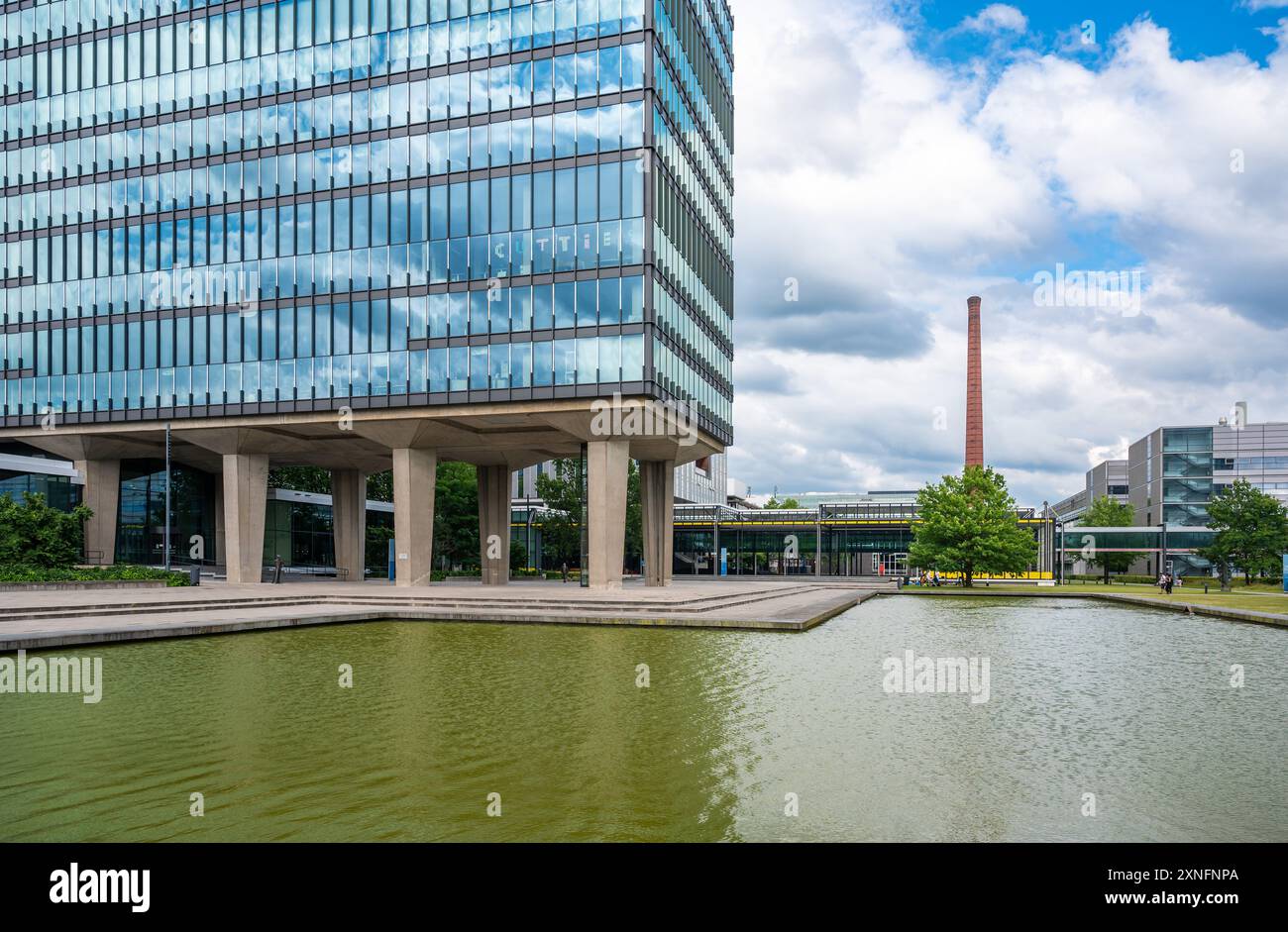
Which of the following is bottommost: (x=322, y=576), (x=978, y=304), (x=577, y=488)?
(x=322, y=576)

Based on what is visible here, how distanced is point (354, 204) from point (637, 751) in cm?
4404

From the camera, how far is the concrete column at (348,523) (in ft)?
215

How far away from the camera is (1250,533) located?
72.9m

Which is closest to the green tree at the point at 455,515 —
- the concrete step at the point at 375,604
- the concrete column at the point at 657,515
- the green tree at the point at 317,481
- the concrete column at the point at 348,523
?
the concrete column at the point at 348,523

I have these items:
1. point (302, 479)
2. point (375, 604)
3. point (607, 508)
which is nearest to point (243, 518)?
point (607, 508)

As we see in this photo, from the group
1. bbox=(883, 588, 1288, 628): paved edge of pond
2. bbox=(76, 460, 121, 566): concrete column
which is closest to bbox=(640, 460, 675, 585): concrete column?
bbox=(883, 588, 1288, 628): paved edge of pond

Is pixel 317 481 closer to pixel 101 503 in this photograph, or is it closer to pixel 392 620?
pixel 101 503

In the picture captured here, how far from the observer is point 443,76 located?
47.3m

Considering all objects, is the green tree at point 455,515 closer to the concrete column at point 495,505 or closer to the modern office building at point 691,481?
the concrete column at point 495,505

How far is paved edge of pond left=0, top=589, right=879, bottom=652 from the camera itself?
20.8 m
